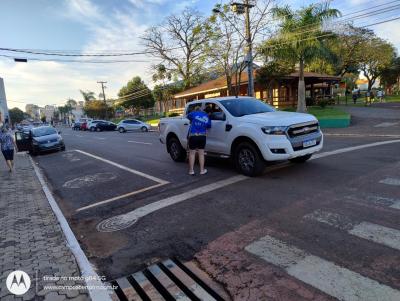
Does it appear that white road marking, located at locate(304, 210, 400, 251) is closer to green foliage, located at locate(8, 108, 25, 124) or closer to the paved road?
the paved road

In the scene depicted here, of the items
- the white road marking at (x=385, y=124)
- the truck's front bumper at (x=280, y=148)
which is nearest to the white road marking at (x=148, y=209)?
the truck's front bumper at (x=280, y=148)

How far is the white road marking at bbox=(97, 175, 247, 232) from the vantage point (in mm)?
5336

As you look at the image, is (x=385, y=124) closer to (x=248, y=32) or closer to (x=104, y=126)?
(x=248, y=32)

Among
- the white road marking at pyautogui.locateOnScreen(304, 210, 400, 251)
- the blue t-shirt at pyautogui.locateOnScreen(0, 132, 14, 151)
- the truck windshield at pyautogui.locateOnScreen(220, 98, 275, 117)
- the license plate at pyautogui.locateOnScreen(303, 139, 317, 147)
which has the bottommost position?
the white road marking at pyautogui.locateOnScreen(304, 210, 400, 251)

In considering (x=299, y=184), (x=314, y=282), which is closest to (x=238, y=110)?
(x=299, y=184)

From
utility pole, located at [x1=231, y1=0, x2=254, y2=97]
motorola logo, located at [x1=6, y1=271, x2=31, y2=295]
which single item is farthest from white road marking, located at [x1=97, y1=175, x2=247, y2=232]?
utility pole, located at [x1=231, y1=0, x2=254, y2=97]

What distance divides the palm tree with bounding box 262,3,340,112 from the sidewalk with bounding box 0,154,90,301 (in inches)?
734

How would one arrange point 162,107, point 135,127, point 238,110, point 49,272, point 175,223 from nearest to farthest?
point 49,272 < point 175,223 < point 238,110 < point 135,127 < point 162,107

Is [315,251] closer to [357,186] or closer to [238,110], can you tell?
[357,186]

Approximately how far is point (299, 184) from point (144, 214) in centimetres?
319

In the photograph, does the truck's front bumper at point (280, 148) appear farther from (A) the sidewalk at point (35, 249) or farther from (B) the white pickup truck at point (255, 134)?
(A) the sidewalk at point (35, 249)

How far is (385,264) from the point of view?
3.39 m

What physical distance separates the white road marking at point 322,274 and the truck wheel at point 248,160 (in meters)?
3.19

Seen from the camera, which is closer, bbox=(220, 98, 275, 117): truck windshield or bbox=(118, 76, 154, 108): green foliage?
bbox=(220, 98, 275, 117): truck windshield
